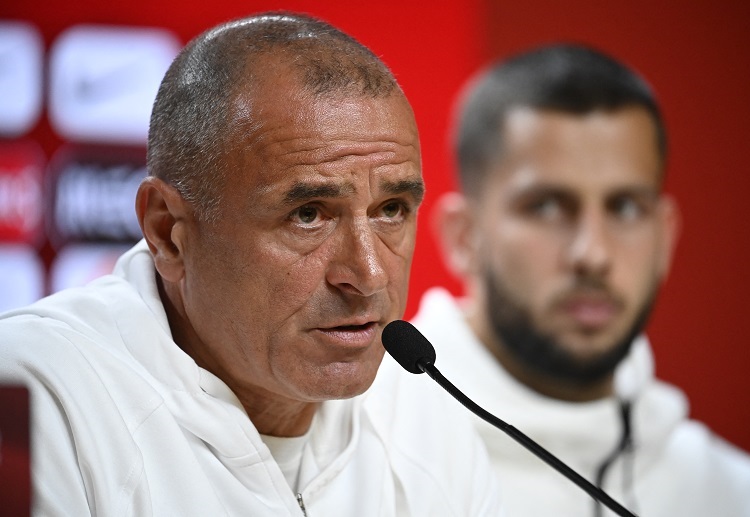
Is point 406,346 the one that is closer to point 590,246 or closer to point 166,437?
point 166,437

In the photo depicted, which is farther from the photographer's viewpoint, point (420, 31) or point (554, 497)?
point (420, 31)

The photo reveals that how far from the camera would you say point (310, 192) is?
1464 mm

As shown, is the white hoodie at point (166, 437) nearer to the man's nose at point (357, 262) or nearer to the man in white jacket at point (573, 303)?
the man's nose at point (357, 262)

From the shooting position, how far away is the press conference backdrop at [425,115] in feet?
10.0

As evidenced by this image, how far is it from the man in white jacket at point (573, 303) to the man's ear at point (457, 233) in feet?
0.06

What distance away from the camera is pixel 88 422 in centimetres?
141

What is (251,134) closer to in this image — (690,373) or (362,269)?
(362,269)

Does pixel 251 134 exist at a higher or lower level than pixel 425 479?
higher

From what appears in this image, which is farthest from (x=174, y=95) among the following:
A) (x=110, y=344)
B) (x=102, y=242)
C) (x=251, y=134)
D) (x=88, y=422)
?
(x=102, y=242)

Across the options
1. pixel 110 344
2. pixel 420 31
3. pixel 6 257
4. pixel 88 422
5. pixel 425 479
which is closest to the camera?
pixel 88 422

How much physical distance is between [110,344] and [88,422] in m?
0.16

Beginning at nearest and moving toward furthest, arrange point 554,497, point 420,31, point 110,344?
point 110,344 < point 554,497 < point 420,31

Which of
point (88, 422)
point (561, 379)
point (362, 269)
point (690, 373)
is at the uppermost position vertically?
point (362, 269)

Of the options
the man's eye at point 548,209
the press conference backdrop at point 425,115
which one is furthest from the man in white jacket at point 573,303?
the press conference backdrop at point 425,115
